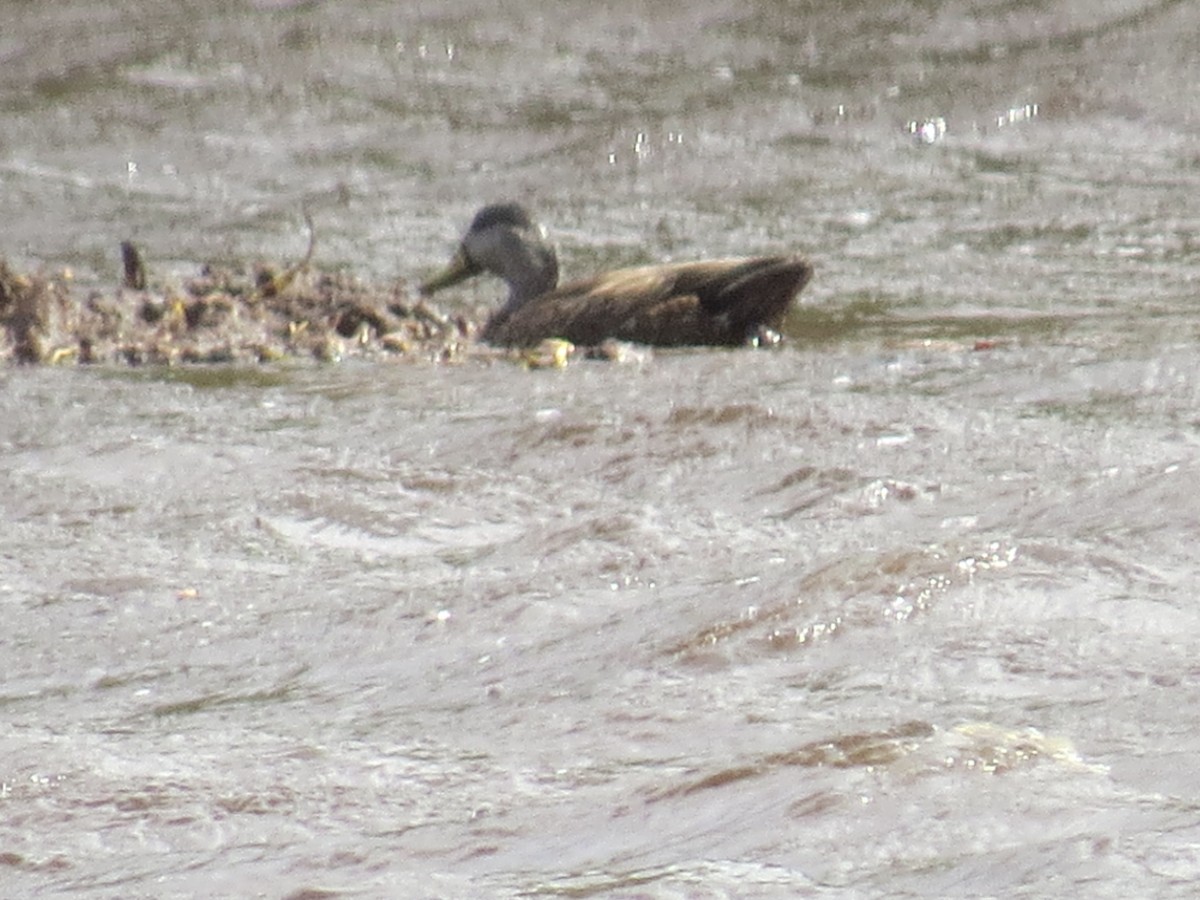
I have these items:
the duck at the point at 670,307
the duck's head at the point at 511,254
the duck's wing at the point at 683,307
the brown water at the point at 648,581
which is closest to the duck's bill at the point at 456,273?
the duck's head at the point at 511,254

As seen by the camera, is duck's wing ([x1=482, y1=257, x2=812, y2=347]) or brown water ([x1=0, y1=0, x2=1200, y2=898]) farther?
duck's wing ([x1=482, y1=257, x2=812, y2=347])

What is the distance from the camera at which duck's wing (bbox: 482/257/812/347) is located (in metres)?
8.55

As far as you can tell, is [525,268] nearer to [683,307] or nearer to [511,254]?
[511,254]

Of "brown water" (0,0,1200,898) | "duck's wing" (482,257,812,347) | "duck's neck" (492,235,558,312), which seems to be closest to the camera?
"brown water" (0,0,1200,898)

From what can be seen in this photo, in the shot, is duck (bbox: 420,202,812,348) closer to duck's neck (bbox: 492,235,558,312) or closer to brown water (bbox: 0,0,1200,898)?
brown water (bbox: 0,0,1200,898)

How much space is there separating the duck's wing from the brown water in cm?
36

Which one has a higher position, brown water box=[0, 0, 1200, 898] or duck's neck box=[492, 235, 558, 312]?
duck's neck box=[492, 235, 558, 312]

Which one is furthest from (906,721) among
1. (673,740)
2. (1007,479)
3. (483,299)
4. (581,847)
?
(483,299)

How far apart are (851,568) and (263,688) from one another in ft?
3.73

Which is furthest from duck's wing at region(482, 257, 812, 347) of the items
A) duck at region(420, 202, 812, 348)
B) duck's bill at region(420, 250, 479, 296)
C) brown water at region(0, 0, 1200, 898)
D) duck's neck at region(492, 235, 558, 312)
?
duck's bill at region(420, 250, 479, 296)

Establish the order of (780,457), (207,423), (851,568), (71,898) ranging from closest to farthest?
(71,898) → (851,568) → (780,457) → (207,423)

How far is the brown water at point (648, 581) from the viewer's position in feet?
11.6

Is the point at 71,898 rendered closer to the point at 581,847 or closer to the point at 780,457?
the point at 581,847

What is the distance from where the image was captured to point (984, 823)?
3.44 metres
